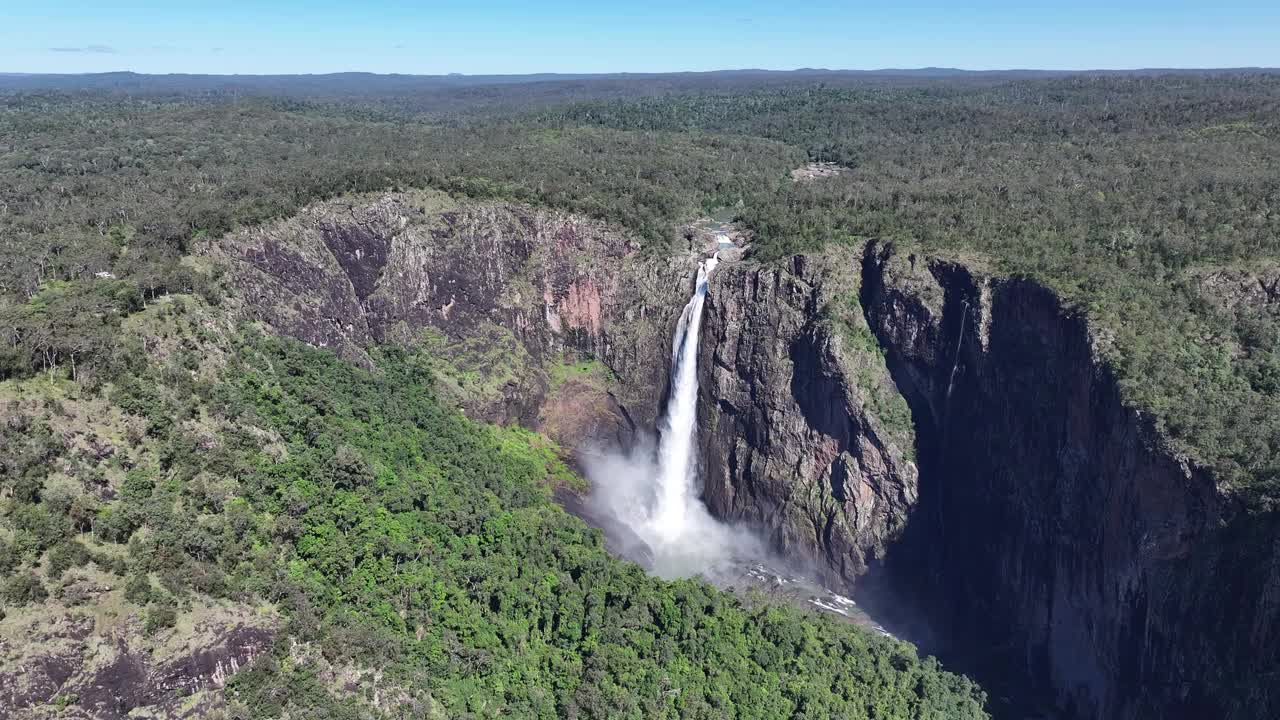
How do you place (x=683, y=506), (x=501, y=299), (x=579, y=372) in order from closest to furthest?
(x=501, y=299) → (x=683, y=506) → (x=579, y=372)

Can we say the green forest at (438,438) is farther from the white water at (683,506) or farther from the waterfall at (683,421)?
the waterfall at (683,421)

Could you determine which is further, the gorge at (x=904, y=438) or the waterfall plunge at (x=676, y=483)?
the waterfall plunge at (x=676, y=483)

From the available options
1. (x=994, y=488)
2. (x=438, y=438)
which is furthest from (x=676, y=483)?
(x=994, y=488)

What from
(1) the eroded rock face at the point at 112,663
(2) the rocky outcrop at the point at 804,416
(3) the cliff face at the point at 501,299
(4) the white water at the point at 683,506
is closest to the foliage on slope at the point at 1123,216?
(2) the rocky outcrop at the point at 804,416

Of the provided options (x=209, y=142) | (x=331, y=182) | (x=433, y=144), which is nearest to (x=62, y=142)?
(x=209, y=142)

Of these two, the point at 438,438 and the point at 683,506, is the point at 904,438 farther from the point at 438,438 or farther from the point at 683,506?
the point at 438,438

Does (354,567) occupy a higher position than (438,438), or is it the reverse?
(438,438)

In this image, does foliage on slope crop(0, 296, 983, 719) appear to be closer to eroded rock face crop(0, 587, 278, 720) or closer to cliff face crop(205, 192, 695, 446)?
eroded rock face crop(0, 587, 278, 720)
